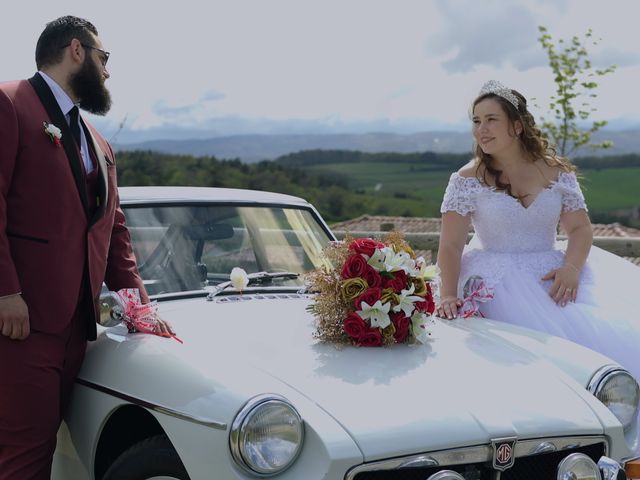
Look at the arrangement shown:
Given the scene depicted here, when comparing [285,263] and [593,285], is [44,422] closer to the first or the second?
[285,263]

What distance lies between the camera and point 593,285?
4906 millimetres

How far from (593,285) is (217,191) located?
2.15 m

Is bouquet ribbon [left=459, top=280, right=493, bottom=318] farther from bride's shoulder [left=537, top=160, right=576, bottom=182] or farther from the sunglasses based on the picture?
the sunglasses

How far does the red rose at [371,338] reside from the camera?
3.62m

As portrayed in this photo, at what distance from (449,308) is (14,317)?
2207mm

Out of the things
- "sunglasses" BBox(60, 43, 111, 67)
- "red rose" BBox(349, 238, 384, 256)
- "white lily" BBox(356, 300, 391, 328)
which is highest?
"sunglasses" BBox(60, 43, 111, 67)

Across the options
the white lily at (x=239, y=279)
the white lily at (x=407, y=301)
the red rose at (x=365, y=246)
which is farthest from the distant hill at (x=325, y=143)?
the white lily at (x=407, y=301)

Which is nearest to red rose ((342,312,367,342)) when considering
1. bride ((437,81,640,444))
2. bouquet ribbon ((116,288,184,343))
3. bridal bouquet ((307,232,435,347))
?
bridal bouquet ((307,232,435,347))

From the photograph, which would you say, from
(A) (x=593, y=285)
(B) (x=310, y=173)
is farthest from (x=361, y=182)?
(A) (x=593, y=285)

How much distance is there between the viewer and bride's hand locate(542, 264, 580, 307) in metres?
4.71

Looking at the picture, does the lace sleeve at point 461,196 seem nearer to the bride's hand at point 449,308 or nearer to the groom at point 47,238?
the bride's hand at point 449,308

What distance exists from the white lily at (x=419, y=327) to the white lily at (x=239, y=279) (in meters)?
0.91

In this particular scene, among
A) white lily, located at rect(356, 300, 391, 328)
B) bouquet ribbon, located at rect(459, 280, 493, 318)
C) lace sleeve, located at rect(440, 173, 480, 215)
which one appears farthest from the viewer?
lace sleeve, located at rect(440, 173, 480, 215)

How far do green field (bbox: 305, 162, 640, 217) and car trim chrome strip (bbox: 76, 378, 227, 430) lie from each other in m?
35.0
